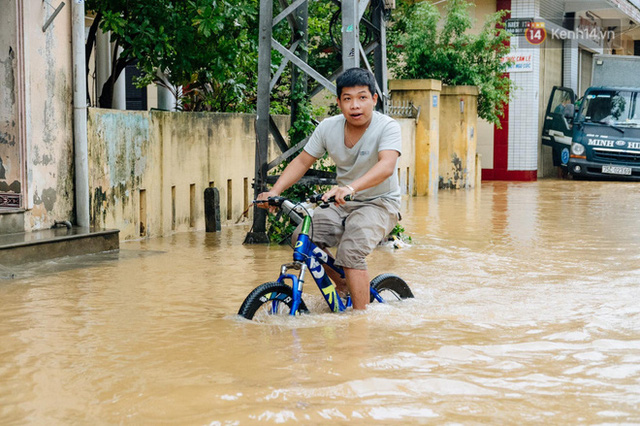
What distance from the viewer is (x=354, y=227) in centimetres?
588

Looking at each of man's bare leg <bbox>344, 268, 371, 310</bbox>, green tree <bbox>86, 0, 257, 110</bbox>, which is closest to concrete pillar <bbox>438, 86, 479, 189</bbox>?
green tree <bbox>86, 0, 257, 110</bbox>

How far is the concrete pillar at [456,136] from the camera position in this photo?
69.3ft

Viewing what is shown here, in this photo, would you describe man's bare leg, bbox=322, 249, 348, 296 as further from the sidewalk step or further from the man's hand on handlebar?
the sidewalk step

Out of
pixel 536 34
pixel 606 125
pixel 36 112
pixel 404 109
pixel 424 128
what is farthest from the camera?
pixel 536 34

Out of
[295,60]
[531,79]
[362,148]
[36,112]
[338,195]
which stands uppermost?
[531,79]

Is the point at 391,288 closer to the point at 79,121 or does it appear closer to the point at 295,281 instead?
the point at 295,281

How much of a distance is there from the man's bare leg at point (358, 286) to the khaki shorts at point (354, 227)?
0.04 m

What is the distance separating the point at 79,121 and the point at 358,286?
5021 millimetres

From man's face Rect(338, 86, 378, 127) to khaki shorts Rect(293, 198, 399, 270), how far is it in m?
0.56

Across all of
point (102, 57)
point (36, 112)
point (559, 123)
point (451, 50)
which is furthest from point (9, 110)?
point (559, 123)

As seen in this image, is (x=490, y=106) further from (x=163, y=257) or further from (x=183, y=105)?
(x=163, y=257)

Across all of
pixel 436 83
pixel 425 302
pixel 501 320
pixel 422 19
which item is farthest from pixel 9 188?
pixel 422 19

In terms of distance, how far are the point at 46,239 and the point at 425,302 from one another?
12.6 feet

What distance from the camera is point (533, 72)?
25.4 meters
